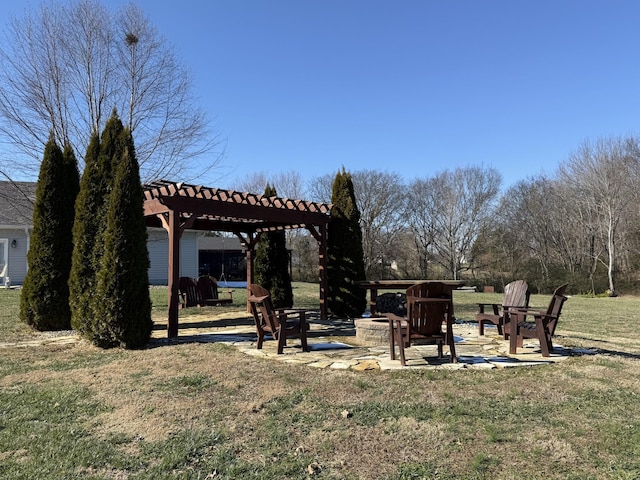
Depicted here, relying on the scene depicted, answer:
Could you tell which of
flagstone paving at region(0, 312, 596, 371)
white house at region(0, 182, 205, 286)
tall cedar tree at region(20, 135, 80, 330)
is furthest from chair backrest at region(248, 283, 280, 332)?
white house at region(0, 182, 205, 286)

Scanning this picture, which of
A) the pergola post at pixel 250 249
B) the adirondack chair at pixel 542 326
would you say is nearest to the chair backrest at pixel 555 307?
the adirondack chair at pixel 542 326

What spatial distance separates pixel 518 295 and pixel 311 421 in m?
4.56

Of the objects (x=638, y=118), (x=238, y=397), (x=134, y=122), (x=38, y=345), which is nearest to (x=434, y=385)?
(x=238, y=397)

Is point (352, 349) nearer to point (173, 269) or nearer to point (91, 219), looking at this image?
point (173, 269)

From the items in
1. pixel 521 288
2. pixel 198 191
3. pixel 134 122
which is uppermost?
pixel 134 122

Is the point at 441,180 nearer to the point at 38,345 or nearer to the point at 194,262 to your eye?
the point at 194,262

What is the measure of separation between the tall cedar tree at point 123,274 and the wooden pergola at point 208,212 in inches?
27.4

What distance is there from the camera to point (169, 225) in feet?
23.7

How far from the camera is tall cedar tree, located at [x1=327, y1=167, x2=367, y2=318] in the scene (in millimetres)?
9688

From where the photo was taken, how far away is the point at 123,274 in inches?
243

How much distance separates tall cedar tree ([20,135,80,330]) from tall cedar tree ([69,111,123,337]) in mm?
1569

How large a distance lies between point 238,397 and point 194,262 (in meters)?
19.5

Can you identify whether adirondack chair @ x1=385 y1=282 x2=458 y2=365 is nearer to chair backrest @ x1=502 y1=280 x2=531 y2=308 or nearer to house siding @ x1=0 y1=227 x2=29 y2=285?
chair backrest @ x1=502 y1=280 x2=531 y2=308

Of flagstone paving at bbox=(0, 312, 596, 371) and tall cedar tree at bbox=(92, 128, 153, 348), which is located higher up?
tall cedar tree at bbox=(92, 128, 153, 348)
